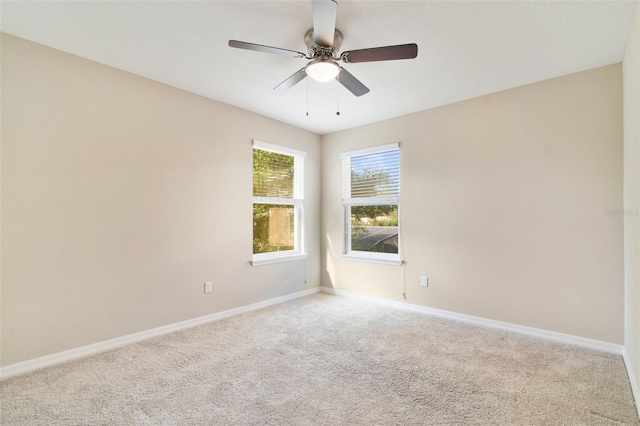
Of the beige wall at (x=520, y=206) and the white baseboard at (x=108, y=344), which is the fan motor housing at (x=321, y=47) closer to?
the beige wall at (x=520, y=206)

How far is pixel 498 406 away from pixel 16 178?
377 centimetres

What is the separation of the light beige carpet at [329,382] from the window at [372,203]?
141 centimetres

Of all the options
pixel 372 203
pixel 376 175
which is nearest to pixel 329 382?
pixel 372 203

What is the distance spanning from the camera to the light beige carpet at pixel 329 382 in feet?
6.01

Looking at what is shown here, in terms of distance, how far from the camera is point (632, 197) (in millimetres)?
2162

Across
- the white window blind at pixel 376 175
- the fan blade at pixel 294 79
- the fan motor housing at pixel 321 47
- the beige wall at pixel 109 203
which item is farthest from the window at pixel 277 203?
the fan motor housing at pixel 321 47

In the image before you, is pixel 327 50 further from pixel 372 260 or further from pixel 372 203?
pixel 372 260

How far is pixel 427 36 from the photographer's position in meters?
2.29

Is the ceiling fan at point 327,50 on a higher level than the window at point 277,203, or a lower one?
higher

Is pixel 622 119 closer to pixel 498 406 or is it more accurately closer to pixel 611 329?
pixel 611 329

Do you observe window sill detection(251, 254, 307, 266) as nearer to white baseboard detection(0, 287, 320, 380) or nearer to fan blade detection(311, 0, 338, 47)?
white baseboard detection(0, 287, 320, 380)

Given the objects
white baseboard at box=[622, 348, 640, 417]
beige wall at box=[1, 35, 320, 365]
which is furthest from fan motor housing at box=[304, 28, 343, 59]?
white baseboard at box=[622, 348, 640, 417]

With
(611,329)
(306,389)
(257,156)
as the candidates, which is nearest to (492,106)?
(611,329)

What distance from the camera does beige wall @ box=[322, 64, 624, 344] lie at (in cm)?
271
